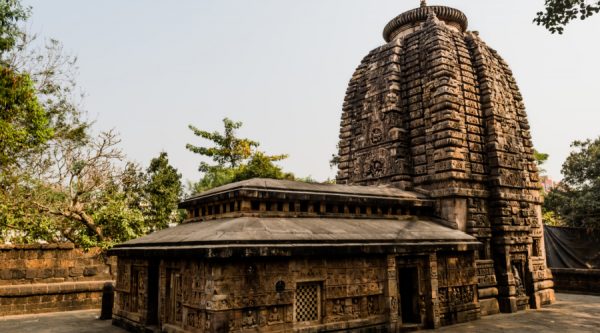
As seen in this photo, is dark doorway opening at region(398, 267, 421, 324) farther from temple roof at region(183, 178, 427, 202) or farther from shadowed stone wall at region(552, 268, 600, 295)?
shadowed stone wall at region(552, 268, 600, 295)

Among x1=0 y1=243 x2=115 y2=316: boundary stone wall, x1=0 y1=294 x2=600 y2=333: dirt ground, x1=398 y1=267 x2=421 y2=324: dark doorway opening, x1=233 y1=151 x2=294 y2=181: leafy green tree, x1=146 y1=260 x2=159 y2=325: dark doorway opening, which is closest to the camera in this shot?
x1=146 y1=260 x2=159 y2=325: dark doorway opening

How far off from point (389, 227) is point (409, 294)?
187cm

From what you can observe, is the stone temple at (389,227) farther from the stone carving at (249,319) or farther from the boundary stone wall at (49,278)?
the boundary stone wall at (49,278)

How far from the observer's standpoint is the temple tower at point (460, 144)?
13312 millimetres

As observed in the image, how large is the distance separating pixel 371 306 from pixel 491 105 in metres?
9.13

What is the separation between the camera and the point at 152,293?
10.3 metres

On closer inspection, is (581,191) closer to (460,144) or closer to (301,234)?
(460,144)

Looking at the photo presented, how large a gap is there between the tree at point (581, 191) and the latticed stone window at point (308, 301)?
1947cm

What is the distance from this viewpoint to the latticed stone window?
887 cm

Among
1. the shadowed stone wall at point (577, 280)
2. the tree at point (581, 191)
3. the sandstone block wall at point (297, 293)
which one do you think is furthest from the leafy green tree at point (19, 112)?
the tree at point (581, 191)

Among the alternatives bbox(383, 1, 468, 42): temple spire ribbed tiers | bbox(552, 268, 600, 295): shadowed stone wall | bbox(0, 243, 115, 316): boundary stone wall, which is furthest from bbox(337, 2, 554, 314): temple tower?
bbox(0, 243, 115, 316): boundary stone wall

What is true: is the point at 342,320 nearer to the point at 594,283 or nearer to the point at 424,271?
the point at 424,271

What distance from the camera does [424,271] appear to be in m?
10.8

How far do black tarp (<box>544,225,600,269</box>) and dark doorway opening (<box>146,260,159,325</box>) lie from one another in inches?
692
